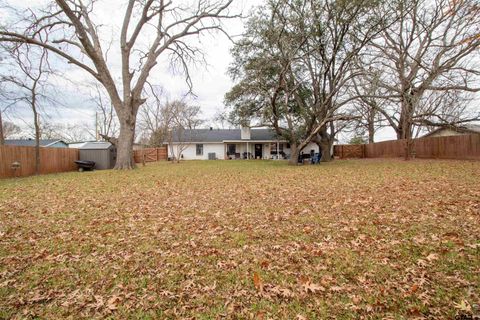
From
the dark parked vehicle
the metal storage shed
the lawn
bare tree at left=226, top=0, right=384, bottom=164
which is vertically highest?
bare tree at left=226, top=0, right=384, bottom=164

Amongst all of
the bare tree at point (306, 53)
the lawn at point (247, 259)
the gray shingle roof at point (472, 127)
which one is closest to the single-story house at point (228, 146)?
the bare tree at point (306, 53)

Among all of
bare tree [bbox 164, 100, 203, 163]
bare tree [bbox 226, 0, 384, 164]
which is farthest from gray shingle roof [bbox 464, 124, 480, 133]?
bare tree [bbox 164, 100, 203, 163]

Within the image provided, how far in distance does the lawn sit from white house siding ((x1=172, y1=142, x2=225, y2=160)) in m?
26.9

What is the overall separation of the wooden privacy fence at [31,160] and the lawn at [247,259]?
887 cm

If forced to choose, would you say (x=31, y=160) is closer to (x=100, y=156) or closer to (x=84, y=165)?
(x=84, y=165)

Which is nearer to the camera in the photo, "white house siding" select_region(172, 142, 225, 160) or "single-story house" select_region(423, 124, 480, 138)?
"single-story house" select_region(423, 124, 480, 138)

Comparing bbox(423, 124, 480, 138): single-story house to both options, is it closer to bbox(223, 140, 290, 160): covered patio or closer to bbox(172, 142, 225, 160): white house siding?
bbox(223, 140, 290, 160): covered patio

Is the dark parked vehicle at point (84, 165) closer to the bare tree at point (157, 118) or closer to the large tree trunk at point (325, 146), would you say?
the bare tree at point (157, 118)

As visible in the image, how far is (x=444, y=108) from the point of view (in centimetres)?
Result: 2347

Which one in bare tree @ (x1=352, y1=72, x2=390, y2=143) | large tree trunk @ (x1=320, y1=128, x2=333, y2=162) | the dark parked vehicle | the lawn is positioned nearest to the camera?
the lawn

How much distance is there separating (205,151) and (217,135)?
2.89 metres

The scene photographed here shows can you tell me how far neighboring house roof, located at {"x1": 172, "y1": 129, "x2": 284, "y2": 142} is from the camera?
32.8m

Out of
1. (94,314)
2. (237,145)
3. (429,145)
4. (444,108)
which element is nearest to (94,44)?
(94,314)

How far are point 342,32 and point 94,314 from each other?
1638 centimetres
